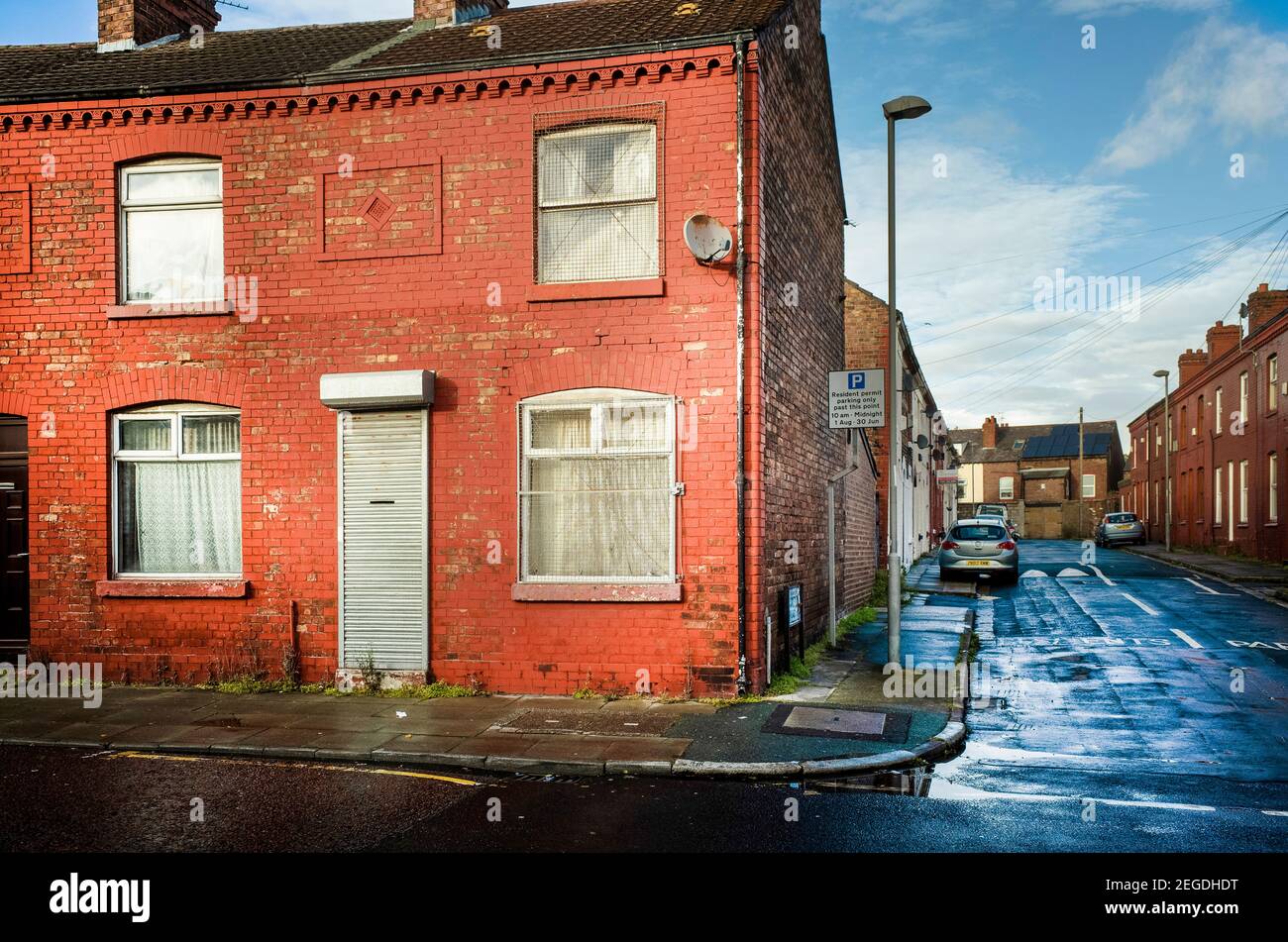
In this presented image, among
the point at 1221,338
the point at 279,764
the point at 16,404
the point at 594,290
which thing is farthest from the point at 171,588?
the point at 1221,338

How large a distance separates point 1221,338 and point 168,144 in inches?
1656

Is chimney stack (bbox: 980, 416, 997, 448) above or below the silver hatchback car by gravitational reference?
above

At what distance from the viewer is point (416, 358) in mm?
10836

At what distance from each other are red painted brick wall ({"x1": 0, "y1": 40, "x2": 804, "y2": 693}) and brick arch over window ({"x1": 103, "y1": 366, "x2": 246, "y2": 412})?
0.03 m

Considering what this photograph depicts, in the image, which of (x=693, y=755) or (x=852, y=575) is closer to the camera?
(x=693, y=755)

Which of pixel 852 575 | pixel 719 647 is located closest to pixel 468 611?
pixel 719 647

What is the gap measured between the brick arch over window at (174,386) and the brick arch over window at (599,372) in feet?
10.9

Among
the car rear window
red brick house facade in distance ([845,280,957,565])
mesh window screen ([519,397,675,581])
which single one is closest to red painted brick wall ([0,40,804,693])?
mesh window screen ([519,397,675,581])

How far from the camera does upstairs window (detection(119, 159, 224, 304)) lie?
11.5m

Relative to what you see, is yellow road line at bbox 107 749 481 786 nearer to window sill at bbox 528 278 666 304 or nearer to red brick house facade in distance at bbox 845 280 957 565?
window sill at bbox 528 278 666 304

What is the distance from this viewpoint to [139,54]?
13500 millimetres
